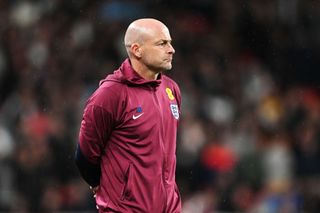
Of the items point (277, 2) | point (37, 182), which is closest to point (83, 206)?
point (37, 182)

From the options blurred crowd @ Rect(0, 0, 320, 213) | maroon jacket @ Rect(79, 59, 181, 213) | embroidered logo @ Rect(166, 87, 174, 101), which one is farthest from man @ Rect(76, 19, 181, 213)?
blurred crowd @ Rect(0, 0, 320, 213)

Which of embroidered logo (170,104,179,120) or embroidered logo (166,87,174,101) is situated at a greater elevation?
embroidered logo (166,87,174,101)

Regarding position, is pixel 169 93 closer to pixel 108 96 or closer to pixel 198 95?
pixel 108 96

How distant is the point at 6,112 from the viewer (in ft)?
48.4

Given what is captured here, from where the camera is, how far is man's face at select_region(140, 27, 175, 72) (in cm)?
727

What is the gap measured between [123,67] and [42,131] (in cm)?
670

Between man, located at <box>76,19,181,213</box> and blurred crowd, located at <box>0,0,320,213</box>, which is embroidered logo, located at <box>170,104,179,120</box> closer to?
man, located at <box>76,19,181,213</box>

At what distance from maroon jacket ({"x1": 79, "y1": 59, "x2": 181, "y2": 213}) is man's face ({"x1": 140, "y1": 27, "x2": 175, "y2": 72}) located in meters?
0.12

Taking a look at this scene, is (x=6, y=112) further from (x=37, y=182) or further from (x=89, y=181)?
(x=89, y=181)

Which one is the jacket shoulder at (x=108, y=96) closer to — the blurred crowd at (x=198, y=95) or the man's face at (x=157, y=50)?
the man's face at (x=157, y=50)

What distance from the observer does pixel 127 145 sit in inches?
283

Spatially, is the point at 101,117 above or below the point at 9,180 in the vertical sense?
above

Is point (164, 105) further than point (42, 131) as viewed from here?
No

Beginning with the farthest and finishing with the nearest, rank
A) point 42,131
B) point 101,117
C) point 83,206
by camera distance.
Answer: point 42,131 < point 83,206 < point 101,117
